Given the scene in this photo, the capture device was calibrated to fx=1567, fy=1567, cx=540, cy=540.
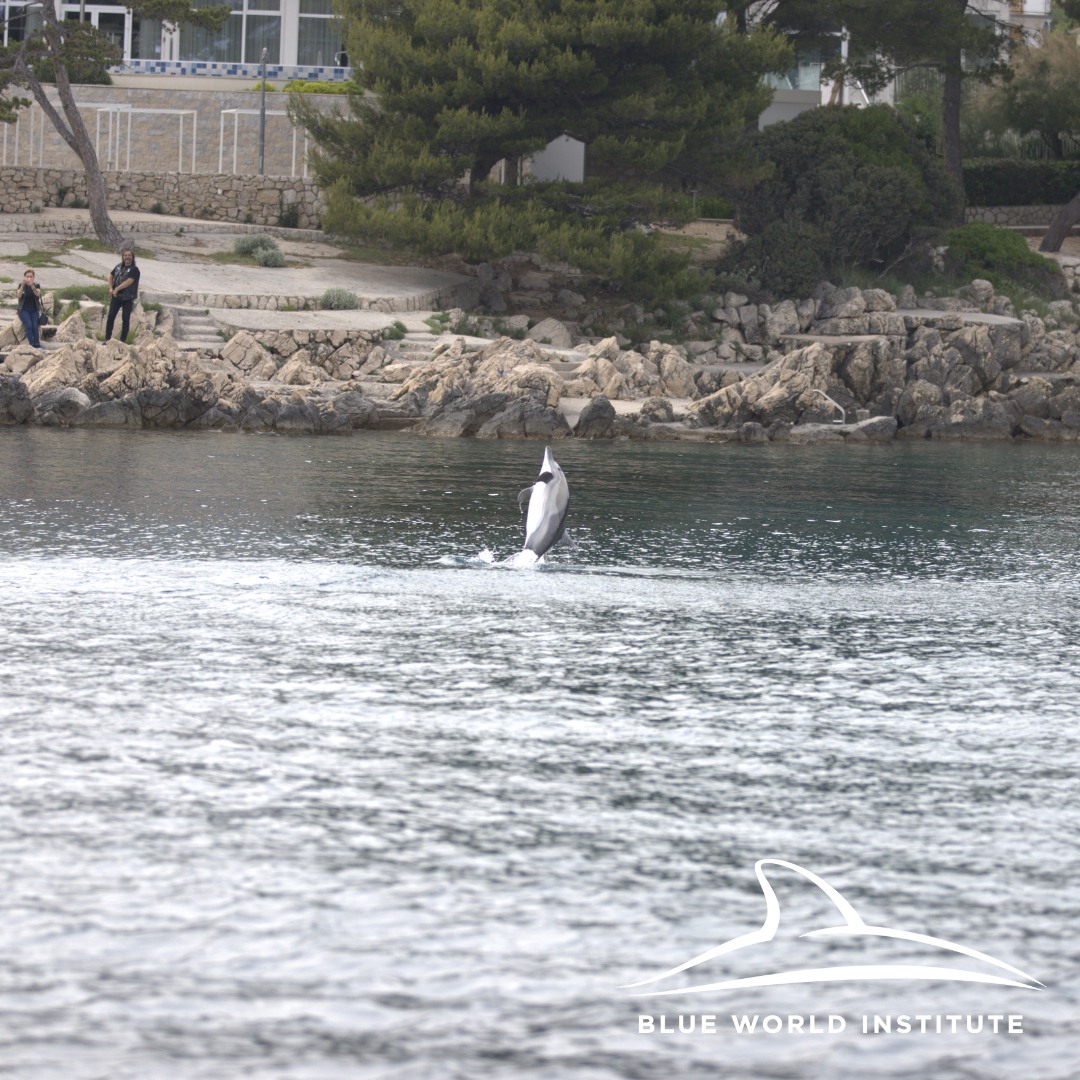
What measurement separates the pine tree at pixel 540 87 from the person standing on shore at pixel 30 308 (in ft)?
→ 34.6

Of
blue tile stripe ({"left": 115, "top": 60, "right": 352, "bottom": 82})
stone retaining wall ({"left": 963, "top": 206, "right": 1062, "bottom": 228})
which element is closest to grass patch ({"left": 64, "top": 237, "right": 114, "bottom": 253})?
blue tile stripe ({"left": 115, "top": 60, "right": 352, "bottom": 82})

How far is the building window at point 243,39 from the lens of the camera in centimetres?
5438

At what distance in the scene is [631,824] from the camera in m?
6.19

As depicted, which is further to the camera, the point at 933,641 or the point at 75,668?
the point at 933,641

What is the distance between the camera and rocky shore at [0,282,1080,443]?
2595 cm

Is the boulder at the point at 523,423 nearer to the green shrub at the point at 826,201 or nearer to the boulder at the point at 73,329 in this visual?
the boulder at the point at 73,329

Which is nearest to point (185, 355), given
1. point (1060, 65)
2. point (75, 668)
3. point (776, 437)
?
point (776, 437)

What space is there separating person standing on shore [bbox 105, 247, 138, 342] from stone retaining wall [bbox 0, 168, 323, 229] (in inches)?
629

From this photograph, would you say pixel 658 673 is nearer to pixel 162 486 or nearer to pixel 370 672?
pixel 370 672

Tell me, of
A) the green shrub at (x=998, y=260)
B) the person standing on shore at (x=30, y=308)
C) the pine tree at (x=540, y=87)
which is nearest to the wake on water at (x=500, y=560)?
the person standing on shore at (x=30, y=308)

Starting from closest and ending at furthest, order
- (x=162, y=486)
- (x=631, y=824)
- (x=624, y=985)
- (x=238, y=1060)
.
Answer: (x=238, y=1060) < (x=624, y=985) < (x=631, y=824) < (x=162, y=486)

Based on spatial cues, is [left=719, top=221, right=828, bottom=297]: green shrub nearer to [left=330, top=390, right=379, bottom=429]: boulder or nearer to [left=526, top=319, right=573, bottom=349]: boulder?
[left=526, top=319, right=573, bottom=349]: boulder

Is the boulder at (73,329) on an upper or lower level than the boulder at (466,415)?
upper

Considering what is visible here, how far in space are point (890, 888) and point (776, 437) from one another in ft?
74.3
